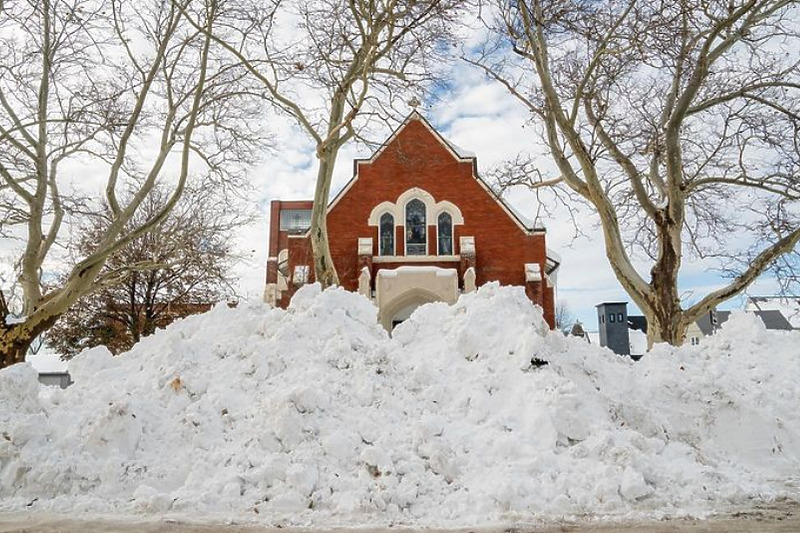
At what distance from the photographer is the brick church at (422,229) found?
70.2 ft

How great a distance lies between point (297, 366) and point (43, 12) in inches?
420

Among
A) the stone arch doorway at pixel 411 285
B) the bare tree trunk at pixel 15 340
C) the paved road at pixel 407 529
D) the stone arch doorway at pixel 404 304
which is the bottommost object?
the paved road at pixel 407 529

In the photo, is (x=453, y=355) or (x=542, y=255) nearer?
(x=453, y=355)

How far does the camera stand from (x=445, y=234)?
74.4 ft

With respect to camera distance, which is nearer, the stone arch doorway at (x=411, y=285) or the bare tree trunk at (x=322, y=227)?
the bare tree trunk at (x=322, y=227)

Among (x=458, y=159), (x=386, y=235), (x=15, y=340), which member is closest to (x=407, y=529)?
(x=15, y=340)

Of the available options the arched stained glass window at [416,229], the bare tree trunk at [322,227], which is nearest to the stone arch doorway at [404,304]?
the arched stained glass window at [416,229]

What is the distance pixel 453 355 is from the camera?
21.0 feet

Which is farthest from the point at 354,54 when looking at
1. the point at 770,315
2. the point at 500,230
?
the point at 770,315

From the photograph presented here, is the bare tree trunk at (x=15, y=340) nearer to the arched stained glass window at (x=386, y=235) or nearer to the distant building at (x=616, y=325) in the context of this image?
the arched stained glass window at (x=386, y=235)

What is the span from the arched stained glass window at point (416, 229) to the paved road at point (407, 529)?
18.5 metres

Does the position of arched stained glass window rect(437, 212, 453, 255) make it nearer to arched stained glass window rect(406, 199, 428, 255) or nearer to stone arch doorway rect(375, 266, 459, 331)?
arched stained glass window rect(406, 199, 428, 255)

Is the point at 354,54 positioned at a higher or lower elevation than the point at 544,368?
higher

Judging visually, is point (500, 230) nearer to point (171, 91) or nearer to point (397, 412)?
point (171, 91)
